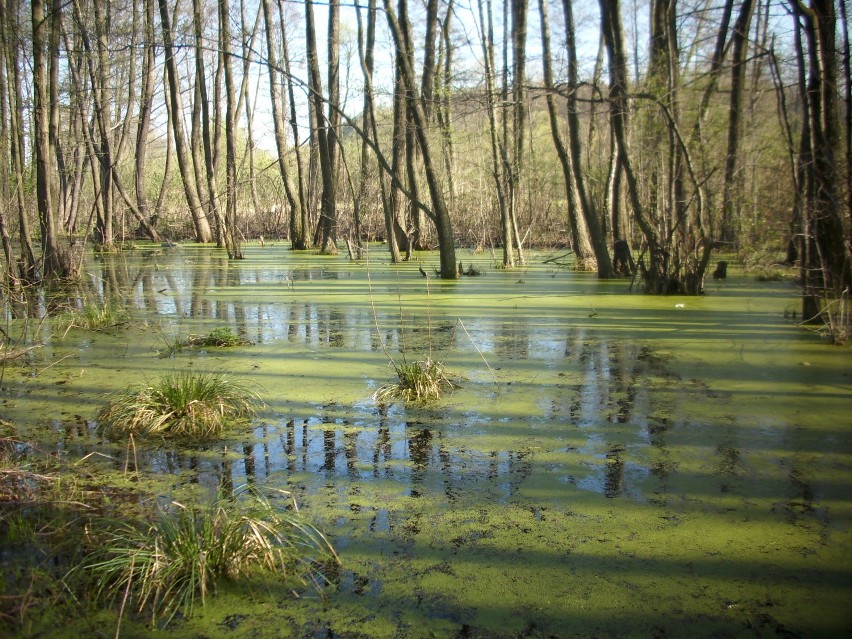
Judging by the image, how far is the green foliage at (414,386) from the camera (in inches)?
157

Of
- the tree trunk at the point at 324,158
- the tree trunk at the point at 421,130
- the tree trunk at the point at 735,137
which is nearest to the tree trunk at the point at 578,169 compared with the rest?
the tree trunk at the point at 735,137

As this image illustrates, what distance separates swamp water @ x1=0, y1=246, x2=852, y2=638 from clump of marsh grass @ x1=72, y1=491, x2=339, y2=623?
0.07 m

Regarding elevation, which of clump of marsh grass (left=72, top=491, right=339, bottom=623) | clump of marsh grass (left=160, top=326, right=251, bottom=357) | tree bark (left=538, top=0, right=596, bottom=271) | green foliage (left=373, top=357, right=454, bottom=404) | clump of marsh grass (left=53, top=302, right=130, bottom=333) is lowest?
clump of marsh grass (left=72, top=491, right=339, bottom=623)

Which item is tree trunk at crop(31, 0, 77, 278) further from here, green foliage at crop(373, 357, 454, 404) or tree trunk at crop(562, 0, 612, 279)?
tree trunk at crop(562, 0, 612, 279)

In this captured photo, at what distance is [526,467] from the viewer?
9.82ft

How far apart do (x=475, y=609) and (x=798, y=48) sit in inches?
212

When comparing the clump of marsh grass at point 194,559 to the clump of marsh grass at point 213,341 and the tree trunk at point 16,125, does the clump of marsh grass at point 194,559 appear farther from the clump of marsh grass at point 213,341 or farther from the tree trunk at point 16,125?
the tree trunk at point 16,125

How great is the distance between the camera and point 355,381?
4.43 metres

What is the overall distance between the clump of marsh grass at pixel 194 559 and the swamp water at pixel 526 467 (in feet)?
0.24

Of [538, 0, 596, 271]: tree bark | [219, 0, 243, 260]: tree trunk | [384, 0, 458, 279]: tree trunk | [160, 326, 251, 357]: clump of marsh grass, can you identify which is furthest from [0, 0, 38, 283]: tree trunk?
[538, 0, 596, 271]: tree bark

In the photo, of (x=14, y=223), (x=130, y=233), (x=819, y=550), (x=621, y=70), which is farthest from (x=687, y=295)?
(x=130, y=233)

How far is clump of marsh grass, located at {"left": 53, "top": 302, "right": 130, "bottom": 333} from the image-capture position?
6.22 meters

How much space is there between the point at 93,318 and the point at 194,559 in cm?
486

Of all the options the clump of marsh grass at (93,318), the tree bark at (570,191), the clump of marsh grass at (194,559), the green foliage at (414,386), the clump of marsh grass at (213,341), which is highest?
the tree bark at (570,191)
